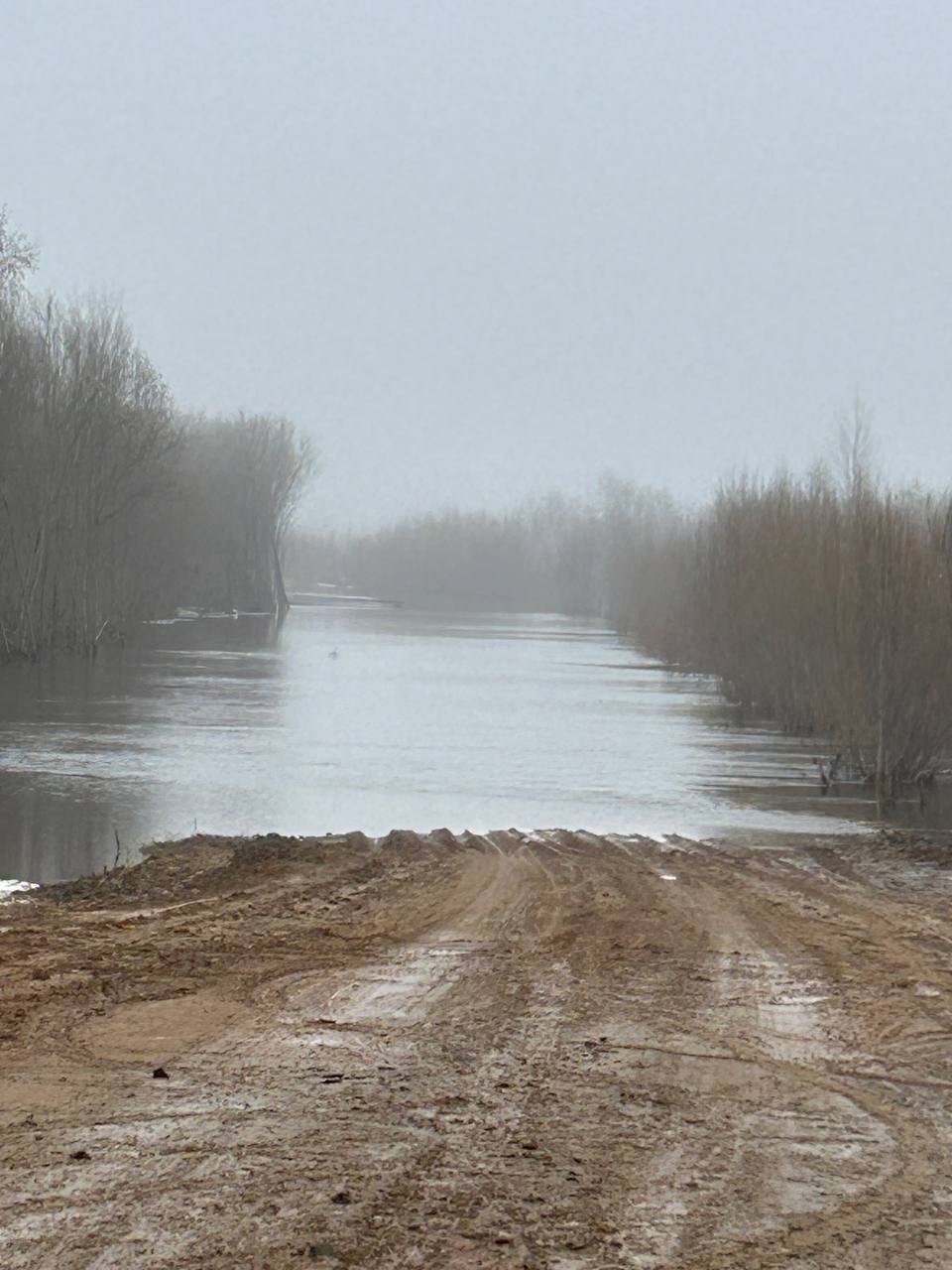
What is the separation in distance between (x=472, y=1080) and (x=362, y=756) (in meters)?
16.3

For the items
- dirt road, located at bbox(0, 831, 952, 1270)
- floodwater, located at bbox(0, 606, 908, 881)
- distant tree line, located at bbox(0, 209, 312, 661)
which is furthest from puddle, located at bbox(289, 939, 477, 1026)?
distant tree line, located at bbox(0, 209, 312, 661)

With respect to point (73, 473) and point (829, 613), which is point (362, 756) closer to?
point (829, 613)

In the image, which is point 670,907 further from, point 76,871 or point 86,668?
point 86,668

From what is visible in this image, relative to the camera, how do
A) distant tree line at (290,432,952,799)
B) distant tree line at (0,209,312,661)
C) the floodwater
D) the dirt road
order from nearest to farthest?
the dirt road < the floodwater < distant tree line at (290,432,952,799) < distant tree line at (0,209,312,661)

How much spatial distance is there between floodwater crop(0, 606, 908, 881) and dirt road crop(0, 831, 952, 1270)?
429 centimetres

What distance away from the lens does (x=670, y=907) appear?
34.6ft

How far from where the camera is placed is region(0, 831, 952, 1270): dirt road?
4375mm

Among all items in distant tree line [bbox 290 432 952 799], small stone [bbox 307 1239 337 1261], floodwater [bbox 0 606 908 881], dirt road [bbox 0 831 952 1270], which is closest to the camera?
small stone [bbox 307 1239 337 1261]

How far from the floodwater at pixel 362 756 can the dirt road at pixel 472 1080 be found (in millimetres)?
4287

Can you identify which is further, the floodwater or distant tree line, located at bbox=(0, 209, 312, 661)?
distant tree line, located at bbox=(0, 209, 312, 661)

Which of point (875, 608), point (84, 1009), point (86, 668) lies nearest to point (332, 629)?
point (86, 668)

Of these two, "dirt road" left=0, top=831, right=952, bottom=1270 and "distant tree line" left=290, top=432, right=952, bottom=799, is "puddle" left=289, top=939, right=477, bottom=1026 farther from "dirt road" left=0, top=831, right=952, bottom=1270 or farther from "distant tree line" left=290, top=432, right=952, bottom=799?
"distant tree line" left=290, top=432, right=952, bottom=799

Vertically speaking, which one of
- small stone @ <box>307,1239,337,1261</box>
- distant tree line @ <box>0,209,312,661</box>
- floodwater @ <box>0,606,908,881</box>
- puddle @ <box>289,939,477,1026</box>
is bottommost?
floodwater @ <box>0,606,908,881</box>

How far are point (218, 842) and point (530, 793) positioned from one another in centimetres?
560
